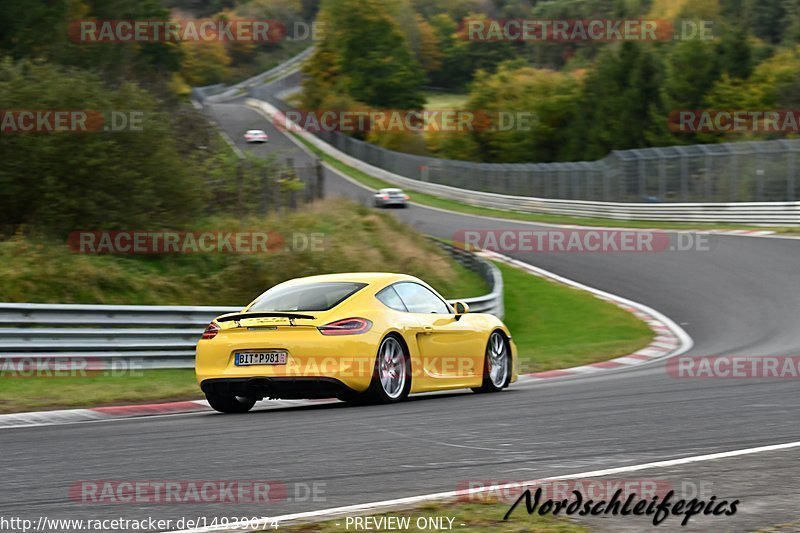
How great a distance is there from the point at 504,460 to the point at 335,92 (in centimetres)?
9921

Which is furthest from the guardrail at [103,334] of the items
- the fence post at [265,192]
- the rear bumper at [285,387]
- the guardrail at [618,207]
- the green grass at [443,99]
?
the green grass at [443,99]

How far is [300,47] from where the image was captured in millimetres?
158500

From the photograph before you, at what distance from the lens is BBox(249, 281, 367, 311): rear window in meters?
10.8

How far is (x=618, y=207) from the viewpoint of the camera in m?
46.9

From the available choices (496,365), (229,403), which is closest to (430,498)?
(229,403)

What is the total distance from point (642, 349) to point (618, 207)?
29.1m

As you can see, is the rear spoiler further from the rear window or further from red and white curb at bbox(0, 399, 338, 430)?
red and white curb at bbox(0, 399, 338, 430)

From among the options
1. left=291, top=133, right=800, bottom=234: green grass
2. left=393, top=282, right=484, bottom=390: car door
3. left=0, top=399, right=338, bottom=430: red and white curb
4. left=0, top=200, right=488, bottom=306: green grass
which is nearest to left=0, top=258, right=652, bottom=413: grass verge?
left=0, top=399, right=338, bottom=430: red and white curb

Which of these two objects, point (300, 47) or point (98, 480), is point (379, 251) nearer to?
point (98, 480)

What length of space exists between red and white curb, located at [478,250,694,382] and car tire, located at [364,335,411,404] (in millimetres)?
3894

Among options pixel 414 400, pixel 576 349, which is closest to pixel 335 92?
pixel 576 349

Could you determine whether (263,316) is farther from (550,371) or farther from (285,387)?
(550,371)

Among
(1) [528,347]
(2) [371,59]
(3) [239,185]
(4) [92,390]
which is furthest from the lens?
(2) [371,59]

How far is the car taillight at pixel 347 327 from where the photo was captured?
1041 centimetres
